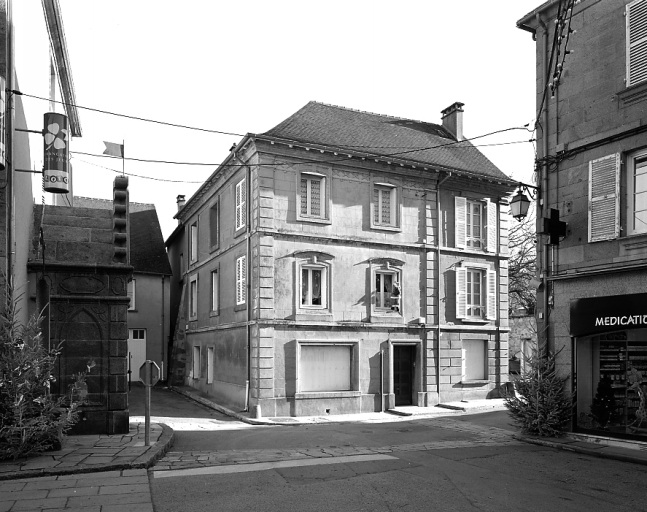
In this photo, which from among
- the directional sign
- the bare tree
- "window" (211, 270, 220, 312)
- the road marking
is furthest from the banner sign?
the bare tree

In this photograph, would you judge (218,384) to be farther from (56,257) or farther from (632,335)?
(632,335)

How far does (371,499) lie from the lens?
7945 mm

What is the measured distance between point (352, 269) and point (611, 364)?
9385mm

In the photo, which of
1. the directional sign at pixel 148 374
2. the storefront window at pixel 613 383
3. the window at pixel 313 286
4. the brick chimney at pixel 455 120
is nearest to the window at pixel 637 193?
the storefront window at pixel 613 383

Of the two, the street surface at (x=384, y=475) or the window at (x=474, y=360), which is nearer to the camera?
the street surface at (x=384, y=475)

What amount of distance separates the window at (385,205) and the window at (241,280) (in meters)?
4.70

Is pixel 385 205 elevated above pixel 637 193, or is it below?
above

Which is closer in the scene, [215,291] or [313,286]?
[313,286]

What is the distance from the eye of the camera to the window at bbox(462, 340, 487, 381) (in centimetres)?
2258

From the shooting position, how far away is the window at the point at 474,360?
22578mm

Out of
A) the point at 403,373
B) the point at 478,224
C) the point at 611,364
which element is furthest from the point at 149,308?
the point at 611,364

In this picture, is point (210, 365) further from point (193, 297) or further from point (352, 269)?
point (352, 269)

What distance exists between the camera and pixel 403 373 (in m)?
21.5

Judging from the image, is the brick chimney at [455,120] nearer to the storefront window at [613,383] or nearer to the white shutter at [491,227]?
the white shutter at [491,227]
